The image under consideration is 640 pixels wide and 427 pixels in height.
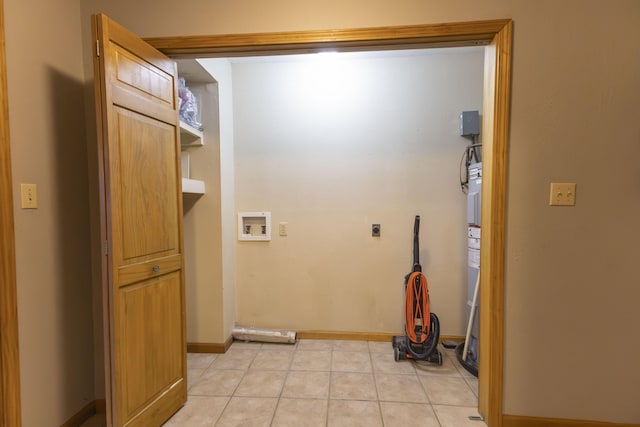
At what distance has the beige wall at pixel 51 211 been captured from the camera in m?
1.25

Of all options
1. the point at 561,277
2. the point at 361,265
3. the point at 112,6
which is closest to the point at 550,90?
the point at 561,277

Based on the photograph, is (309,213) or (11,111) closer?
(11,111)

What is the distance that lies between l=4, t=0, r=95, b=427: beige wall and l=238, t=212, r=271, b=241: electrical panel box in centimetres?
119

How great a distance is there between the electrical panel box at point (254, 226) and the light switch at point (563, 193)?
2.06m

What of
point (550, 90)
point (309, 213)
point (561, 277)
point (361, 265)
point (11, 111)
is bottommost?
point (361, 265)

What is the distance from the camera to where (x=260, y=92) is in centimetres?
254

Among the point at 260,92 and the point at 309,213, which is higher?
the point at 260,92

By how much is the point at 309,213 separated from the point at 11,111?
191 cm

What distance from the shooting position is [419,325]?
87.0 inches

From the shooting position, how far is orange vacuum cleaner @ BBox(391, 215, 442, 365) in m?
2.15

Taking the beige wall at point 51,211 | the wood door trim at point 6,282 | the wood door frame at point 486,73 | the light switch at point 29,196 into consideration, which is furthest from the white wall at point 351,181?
the wood door trim at point 6,282

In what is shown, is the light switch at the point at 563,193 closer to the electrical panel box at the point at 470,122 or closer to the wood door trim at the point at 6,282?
the electrical panel box at the point at 470,122

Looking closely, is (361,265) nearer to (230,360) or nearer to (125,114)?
(230,360)

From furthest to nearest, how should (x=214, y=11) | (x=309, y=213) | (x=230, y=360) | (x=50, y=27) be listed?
(x=309, y=213), (x=230, y=360), (x=214, y=11), (x=50, y=27)
